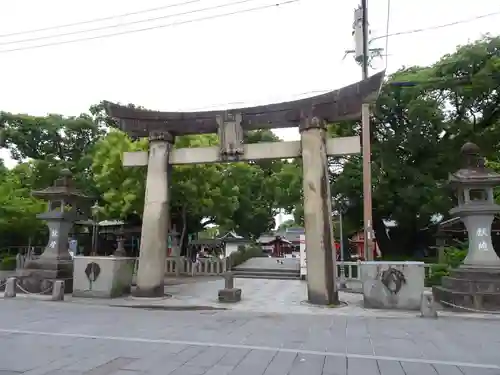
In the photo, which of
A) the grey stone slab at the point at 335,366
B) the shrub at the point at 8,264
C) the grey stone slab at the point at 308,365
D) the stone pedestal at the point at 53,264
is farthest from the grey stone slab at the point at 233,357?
the shrub at the point at 8,264

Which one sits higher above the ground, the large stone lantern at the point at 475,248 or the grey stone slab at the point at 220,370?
the large stone lantern at the point at 475,248

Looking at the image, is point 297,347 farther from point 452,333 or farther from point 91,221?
point 91,221

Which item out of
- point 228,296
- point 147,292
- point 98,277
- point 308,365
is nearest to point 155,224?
point 147,292

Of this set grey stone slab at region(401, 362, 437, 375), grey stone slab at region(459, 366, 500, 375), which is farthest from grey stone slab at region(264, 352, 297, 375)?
grey stone slab at region(459, 366, 500, 375)

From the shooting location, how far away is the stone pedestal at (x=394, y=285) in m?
11.5

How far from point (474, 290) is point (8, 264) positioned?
25.0 meters

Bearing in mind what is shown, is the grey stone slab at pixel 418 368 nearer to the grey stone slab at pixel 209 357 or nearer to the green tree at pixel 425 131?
the grey stone slab at pixel 209 357

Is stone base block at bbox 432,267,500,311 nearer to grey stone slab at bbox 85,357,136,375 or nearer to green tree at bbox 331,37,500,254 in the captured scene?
grey stone slab at bbox 85,357,136,375

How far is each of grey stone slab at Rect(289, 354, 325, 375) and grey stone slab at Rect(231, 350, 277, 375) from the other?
409mm

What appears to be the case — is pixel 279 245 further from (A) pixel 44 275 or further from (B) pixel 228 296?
(B) pixel 228 296

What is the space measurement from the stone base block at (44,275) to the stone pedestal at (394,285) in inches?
426

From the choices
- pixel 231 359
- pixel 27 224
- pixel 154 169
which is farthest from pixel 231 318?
pixel 27 224

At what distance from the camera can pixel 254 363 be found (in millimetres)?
5961

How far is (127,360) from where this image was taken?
239 inches
